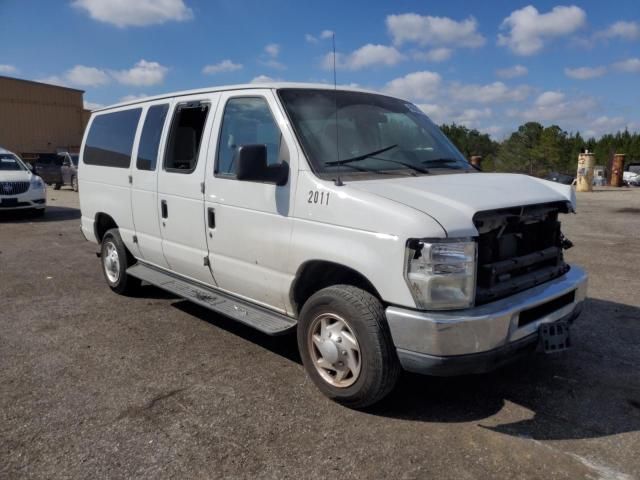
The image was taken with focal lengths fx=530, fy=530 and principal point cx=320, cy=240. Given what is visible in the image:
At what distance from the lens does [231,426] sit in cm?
327

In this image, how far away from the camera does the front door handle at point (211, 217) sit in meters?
4.38

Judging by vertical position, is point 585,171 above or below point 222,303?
above

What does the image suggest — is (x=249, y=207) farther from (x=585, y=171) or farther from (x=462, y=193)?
(x=585, y=171)

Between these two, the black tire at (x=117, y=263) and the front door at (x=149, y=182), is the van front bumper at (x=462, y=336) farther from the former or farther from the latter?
the black tire at (x=117, y=263)

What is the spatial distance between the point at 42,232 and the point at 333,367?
995 centimetres

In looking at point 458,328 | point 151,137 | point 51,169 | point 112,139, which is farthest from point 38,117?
point 458,328

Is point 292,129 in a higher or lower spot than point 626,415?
higher

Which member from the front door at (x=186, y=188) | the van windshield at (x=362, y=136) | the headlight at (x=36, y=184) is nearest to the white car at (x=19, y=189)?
the headlight at (x=36, y=184)

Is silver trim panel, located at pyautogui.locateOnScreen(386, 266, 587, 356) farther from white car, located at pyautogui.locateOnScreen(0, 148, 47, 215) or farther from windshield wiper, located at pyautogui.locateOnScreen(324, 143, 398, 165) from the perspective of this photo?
white car, located at pyautogui.locateOnScreen(0, 148, 47, 215)

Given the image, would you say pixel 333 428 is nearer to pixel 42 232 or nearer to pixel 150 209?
pixel 150 209

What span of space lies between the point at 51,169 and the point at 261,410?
2346cm

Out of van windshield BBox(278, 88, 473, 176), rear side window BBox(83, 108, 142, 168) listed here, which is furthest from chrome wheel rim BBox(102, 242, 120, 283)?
van windshield BBox(278, 88, 473, 176)

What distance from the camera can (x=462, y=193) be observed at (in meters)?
3.33

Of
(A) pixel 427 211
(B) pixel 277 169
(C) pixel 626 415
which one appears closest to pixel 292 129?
(B) pixel 277 169
